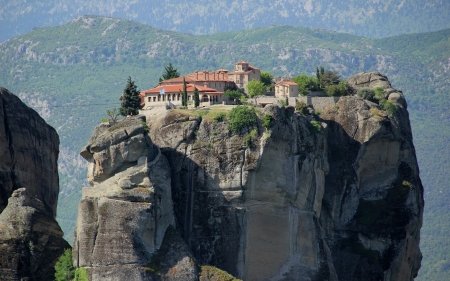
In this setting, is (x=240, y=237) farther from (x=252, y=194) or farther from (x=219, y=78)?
(x=219, y=78)

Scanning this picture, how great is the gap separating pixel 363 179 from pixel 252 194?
705 inches

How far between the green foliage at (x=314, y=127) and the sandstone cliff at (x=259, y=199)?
0.13m

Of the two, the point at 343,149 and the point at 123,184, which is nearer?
the point at 123,184

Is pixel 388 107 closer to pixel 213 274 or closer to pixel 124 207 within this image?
pixel 213 274

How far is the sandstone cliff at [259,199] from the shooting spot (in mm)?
102812

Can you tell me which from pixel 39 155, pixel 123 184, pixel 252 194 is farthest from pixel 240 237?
pixel 39 155

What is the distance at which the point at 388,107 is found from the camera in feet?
420

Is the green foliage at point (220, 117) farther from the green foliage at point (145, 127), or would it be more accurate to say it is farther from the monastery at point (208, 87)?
the monastery at point (208, 87)

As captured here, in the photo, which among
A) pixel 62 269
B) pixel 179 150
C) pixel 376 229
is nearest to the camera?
pixel 62 269

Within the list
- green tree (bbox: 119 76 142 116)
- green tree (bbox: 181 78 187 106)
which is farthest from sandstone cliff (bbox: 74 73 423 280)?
green tree (bbox: 119 76 142 116)

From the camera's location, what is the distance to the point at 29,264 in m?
105

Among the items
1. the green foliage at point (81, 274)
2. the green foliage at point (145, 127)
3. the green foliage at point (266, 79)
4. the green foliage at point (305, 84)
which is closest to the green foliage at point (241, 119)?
the green foliage at point (145, 127)

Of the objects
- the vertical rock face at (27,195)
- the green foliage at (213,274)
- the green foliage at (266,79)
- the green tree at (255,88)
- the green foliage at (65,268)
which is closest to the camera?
the green foliage at (65,268)

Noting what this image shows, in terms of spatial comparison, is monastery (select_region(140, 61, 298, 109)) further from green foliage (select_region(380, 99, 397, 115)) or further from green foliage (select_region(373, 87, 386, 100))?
green foliage (select_region(373, 87, 386, 100))
